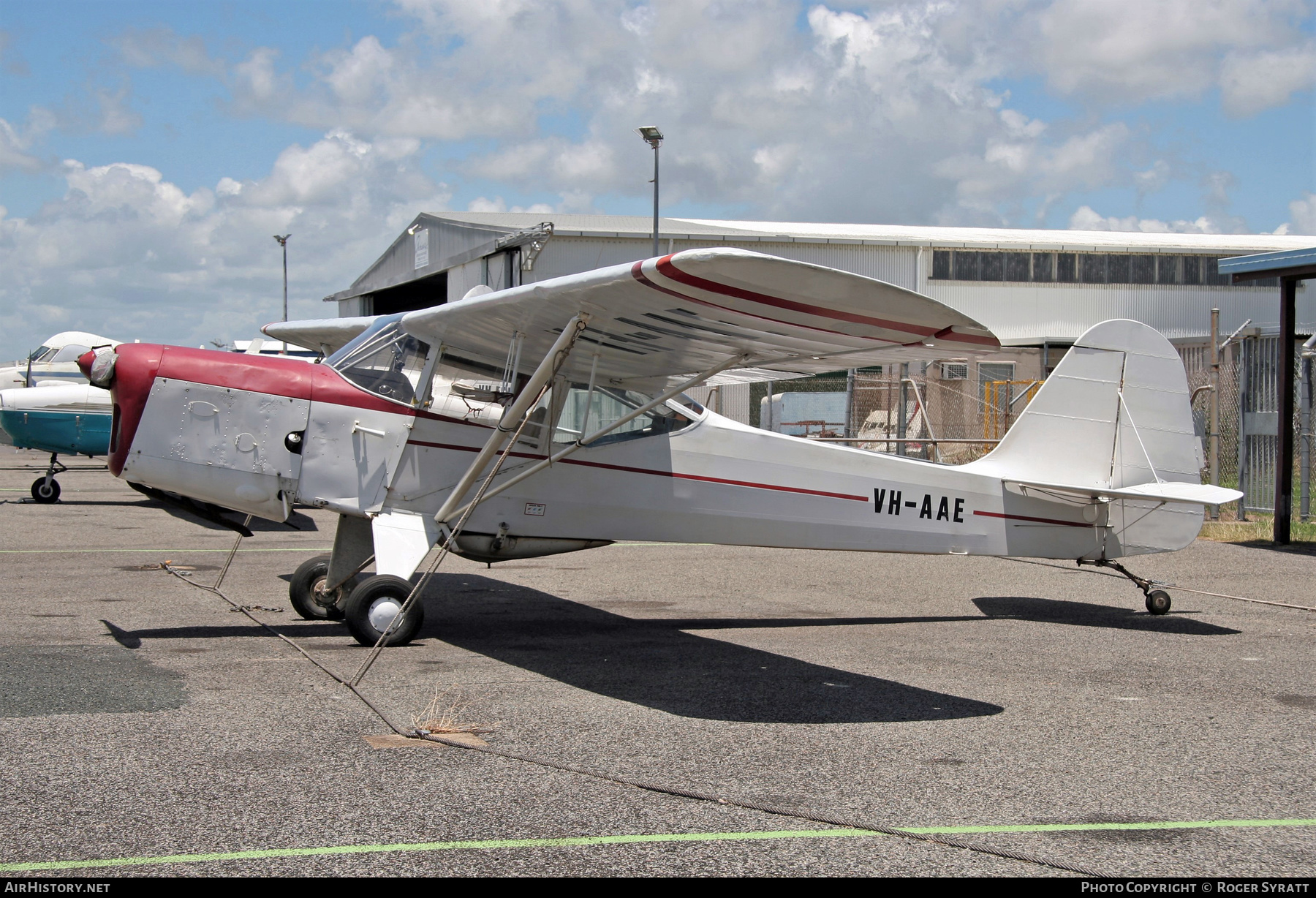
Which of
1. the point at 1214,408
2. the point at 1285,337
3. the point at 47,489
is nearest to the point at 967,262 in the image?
the point at 1214,408

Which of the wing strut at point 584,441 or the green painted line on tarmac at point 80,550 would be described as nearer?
the wing strut at point 584,441

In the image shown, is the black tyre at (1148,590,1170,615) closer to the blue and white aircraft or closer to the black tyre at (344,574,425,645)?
the black tyre at (344,574,425,645)

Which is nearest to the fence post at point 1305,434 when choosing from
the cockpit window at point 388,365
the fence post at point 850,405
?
the fence post at point 850,405

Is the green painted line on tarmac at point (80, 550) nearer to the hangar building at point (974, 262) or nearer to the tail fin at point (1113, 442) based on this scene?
the tail fin at point (1113, 442)

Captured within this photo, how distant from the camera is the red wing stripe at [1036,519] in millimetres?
8781

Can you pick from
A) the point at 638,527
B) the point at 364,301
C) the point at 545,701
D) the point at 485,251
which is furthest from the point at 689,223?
the point at 545,701

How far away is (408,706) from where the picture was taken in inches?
220

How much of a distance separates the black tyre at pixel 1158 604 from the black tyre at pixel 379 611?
583 centimetres

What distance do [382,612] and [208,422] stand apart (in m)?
1.75

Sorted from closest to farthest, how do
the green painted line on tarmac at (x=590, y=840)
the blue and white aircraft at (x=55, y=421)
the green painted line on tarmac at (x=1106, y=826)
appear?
the green painted line on tarmac at (x=590, y=840), the green painted line on tarmac at (x=1106, y=826), the blue and white aircraft at (x=55, y=421)

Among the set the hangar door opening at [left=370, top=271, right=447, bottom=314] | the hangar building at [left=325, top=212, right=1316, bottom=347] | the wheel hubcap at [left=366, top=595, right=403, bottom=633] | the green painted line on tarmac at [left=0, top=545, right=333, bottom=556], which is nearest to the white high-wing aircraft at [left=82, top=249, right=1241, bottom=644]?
the wheel hubcap at [left=366, top=595, right=403, bottom=633]

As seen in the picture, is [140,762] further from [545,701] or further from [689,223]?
[689,223]

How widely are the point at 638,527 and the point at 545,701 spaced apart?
252cm

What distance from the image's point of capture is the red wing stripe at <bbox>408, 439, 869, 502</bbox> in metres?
7.77
